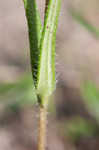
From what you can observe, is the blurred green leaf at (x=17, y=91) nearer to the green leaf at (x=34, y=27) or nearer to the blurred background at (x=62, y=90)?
the blurred background at (x=62, y=90)

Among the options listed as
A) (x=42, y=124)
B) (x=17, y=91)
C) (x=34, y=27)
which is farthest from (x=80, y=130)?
(x=34, y=27)

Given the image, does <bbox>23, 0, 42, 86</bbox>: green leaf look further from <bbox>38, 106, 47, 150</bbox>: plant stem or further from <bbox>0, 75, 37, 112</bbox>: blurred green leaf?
<bbox>0, 75, 37, 112</bbox>: blurred green leaf

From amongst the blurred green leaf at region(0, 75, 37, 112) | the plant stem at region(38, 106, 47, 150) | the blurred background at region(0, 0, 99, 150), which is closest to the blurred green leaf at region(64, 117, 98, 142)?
the blurred background at region(0, 0, 99, 150)

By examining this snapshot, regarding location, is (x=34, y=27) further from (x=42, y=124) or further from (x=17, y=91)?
(x=17, y=91)

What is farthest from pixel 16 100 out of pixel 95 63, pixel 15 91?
pixel 95 63

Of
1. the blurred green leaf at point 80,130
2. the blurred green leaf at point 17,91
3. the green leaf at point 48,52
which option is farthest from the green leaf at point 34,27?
the blurred green leaf at point 80,130
